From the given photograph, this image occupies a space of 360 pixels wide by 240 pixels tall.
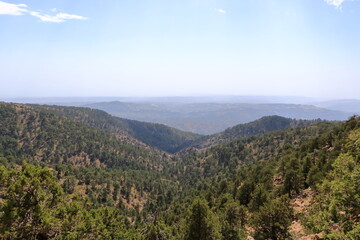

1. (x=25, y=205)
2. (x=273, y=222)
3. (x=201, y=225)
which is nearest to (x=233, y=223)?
(x=201, y=225)

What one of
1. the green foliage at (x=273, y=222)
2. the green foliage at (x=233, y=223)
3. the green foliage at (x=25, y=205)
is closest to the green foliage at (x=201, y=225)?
the green foliage at (x=233, y=223)

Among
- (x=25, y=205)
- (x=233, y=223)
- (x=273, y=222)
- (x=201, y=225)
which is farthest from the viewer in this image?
(x=233, y=223)

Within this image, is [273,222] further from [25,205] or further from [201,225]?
[25,205]

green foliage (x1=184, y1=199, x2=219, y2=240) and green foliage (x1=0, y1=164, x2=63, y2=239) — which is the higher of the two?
green foliage (x1=0, y1=164, x2=63, y2=239)

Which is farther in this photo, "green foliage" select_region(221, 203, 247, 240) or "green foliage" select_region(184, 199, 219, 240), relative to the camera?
"green foliage" select_region(184, 199, 219, 240)

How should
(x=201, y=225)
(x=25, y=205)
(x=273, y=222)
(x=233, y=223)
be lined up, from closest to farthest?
(x=25, y=205) → (x=273, y=222) → (x=201, y=225) → (x=233, y=223)

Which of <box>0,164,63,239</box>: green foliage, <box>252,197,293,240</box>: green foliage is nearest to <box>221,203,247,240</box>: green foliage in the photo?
<box>252,197,293,240</box>: green foliage

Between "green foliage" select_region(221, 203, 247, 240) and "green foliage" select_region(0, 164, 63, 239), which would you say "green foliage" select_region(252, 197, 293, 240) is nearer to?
"green foliage" select_region(221, 203, 247, 240)

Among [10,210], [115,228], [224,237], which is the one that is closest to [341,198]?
[224,237]

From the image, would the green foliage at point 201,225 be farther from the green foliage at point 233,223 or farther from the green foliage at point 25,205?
the green foliage at point 25,205

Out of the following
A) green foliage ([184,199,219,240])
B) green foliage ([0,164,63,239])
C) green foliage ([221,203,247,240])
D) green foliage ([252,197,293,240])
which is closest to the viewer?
green foliage ([0,164,63,239])

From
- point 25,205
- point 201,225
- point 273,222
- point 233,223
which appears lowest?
point 233,223

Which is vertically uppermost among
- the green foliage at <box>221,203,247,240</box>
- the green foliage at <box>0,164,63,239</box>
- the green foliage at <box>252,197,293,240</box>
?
the green foliage at <box>0,164,63,239</box>

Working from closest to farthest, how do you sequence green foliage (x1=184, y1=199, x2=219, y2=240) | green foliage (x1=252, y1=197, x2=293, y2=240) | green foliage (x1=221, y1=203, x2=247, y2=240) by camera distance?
green foliage (x1=252, y1=197, x2=293, y2=240)
green foliage (x1=221, y1=203, x2=247, y2=240)
green foliage (x1=184, y1=199, x2=219, y2=240)
